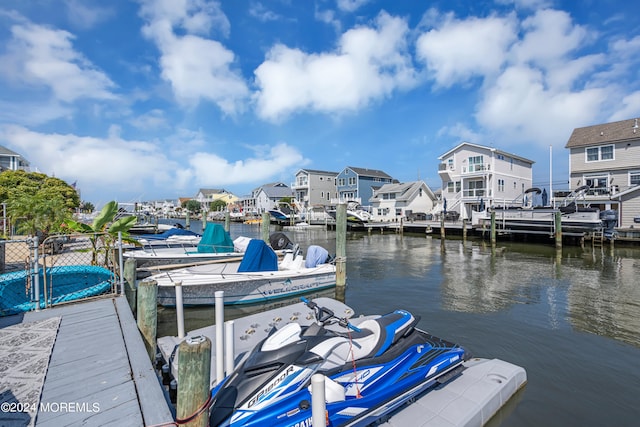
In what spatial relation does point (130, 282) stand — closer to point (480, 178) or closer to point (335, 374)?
point (335, 374)

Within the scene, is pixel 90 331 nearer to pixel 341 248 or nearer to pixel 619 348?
pixel 341 248

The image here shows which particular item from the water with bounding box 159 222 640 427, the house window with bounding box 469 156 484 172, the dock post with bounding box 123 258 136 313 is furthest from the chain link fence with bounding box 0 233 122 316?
the house window with bounding box 469 156 484 172

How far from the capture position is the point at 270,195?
71562 mm

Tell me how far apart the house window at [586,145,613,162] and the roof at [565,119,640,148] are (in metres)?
0.51

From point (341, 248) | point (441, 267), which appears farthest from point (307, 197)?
point (341, 248)

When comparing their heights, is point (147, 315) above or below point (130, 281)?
below

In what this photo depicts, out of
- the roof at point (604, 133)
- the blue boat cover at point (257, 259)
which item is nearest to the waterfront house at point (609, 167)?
the roof at point (604, 133)

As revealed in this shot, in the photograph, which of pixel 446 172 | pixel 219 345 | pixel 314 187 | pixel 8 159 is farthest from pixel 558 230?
pixel 8 159

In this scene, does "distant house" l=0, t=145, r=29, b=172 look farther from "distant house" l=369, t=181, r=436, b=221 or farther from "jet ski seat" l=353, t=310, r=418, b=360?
"jet ski seat" l=353, t=310, r=418, b=360

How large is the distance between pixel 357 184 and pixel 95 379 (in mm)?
52670

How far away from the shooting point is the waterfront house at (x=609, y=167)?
24312mm

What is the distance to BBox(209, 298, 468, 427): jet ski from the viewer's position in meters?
3.07

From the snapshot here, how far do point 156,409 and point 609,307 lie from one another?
12.5m

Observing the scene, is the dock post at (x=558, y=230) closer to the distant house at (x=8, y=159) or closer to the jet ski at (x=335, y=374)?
the jet ski at (x=335, y=374)
